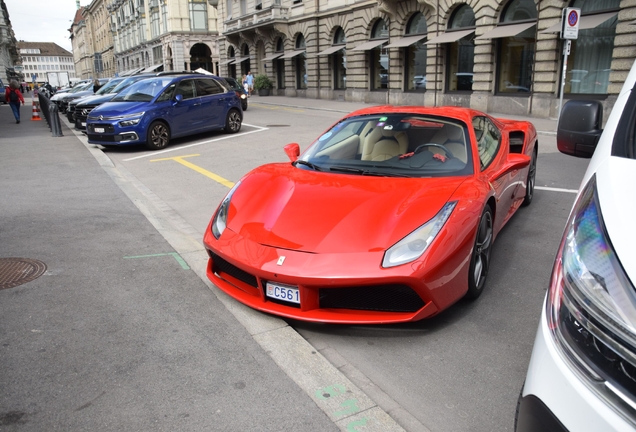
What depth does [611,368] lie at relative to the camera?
1379 millimetres

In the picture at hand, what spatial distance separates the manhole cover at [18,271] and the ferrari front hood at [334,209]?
183 cm

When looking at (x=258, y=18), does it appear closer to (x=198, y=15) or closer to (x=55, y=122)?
(x=198, y=15)

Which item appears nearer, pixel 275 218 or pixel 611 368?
pixel 611 368

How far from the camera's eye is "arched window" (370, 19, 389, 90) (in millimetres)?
28891

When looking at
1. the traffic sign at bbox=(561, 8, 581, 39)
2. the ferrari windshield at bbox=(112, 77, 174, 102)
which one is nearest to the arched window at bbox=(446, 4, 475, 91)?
the traffic sign at bbox=(561, 8, 581, 39)

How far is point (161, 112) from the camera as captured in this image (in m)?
12.9

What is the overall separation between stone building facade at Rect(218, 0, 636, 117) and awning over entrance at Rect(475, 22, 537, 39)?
42mm

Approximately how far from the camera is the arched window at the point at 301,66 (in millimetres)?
36750

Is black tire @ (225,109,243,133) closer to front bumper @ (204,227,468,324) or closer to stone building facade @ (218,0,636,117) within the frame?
stone building facade @ (218,0,636,117)

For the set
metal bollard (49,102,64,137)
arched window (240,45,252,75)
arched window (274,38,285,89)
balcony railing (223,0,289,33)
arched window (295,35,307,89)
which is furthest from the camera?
arched window (240,45,252,75)

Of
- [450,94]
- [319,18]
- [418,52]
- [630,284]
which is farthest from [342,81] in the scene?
[630,284]

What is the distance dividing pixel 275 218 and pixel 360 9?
28765 mm

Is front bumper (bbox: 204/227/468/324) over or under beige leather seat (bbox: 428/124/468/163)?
under

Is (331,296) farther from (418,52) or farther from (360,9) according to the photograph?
(360,9)
